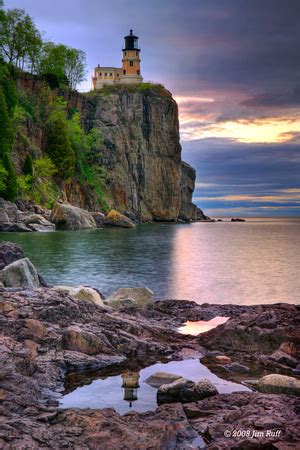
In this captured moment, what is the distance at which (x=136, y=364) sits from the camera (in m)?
11.1

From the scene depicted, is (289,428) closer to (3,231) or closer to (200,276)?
(200,276)

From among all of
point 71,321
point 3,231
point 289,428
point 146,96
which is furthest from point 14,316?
point 146,96

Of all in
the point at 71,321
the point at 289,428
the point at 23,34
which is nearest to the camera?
the point at 289,428

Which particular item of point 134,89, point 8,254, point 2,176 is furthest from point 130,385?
point 134,89

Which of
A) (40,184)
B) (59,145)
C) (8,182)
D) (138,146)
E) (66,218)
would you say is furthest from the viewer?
(138,146)

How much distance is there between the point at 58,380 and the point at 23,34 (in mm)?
86348

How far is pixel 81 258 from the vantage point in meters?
36.0

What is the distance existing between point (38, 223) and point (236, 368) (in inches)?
2042

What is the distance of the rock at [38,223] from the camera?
192 feet

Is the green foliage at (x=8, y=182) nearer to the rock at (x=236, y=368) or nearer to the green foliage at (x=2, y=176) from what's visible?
the green foliage at (x=2, y=176)

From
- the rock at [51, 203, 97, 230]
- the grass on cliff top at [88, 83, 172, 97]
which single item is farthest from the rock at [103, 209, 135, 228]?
the grass on cliff top at [88, 83, 172, 97]

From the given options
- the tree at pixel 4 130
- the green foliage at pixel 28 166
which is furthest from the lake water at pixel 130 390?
the green foliage at pixel 28 166

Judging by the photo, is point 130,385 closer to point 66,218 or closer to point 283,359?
point 283,359

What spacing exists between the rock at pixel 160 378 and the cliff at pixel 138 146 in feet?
318
